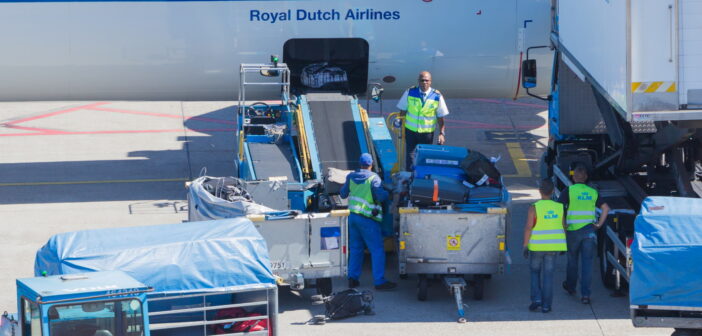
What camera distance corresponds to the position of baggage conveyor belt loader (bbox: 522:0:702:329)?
1066cm

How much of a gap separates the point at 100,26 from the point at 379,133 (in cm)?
555

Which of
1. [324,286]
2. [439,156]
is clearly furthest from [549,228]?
[324,286]

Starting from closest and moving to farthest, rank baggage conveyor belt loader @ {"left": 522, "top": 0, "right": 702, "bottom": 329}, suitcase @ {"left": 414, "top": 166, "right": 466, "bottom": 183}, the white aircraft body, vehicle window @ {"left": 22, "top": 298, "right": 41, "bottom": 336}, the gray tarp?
vehicle window @ {"left": 22, "top": 298, "right": 41, "bottom": 336} < baggage conveyor belt loader @ {"left": 522, "top": 0, "right": 702, "bottom": 329} < the gray tarp < suitcase @ {"left": 414, "top": 166, "right": 466, "bottom": 183} < the white aircraft body

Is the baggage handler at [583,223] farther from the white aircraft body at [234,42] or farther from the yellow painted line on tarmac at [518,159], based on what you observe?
the yellow painted line on tarmac at [518,159]

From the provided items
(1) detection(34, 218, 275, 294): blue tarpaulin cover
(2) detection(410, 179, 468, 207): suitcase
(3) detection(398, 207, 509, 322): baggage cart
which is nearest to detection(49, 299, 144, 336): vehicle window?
(1) detection(34, 218, 275, 294): blue tarpaulin cover

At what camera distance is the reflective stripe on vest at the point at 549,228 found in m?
12.6

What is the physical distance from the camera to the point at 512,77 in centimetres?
1975

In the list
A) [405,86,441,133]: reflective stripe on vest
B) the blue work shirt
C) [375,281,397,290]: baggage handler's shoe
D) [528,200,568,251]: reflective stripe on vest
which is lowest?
[375,281,397,290]: baggage handler's shoe

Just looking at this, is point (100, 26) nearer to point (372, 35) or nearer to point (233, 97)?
point (233, 97)

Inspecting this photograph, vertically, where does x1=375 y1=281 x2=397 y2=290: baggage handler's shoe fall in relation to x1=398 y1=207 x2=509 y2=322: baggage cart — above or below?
below

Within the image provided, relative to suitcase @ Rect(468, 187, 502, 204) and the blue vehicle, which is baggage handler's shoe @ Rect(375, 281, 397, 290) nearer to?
suitcase @ Rect(468, 187, 502, 204)

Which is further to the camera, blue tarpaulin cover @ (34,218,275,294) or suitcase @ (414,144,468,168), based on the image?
suitcase @ (414,144,468,168)

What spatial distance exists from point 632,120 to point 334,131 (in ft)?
18.4

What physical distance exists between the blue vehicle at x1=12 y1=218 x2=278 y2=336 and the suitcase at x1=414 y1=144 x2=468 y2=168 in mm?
3822
